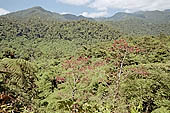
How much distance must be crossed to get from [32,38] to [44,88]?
174ft

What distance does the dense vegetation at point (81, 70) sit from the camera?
6.58 feet

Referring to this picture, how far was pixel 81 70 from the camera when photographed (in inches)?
249

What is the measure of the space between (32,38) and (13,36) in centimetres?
705

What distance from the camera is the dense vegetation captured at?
2006 mm

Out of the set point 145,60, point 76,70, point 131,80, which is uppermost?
point 76,70

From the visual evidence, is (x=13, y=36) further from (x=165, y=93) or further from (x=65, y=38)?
(x=165, y=93)

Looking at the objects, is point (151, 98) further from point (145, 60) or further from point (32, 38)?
point (32, 38)

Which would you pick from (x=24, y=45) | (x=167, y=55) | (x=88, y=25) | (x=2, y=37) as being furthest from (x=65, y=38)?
(x=167, y=55)

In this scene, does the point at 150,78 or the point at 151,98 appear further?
the point at 150,78

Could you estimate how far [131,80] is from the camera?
6.82 meters

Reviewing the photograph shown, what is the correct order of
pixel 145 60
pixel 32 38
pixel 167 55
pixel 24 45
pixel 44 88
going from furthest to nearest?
pixel 32 38 < pixel 24 45 < pixel 167 55 < pixel 145 60 < pixel 44 88

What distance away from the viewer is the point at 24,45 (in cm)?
5600

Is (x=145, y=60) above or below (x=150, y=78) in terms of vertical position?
below

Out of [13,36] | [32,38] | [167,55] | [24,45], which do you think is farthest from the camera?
[32,38]
